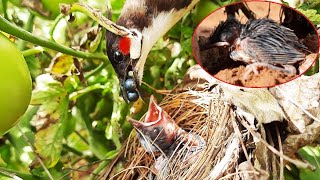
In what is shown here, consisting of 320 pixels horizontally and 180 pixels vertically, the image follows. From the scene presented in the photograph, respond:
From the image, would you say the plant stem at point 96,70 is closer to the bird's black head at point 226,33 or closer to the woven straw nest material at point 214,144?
the woven straw nest material at point 214,144

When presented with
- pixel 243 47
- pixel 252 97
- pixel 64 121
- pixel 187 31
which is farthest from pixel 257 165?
pixel 64 121

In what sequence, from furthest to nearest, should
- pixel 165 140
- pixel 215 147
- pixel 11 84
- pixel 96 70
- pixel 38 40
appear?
pixel 96 70 < pixel 165 140 < pixel 215 147 < pixel 38 40 < pixel 11 84

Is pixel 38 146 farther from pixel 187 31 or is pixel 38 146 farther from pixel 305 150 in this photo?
pixel 305 150

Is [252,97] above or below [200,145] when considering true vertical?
above

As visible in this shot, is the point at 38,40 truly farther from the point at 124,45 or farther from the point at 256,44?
the point at 256,44

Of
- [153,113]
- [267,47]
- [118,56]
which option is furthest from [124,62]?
[267,47]

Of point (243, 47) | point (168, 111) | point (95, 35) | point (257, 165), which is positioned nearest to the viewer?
point (257, 165)

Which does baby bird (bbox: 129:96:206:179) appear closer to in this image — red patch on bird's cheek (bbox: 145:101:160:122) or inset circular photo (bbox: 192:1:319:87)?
red patch on bird's cheek (bbox: 145:101:160:122)
